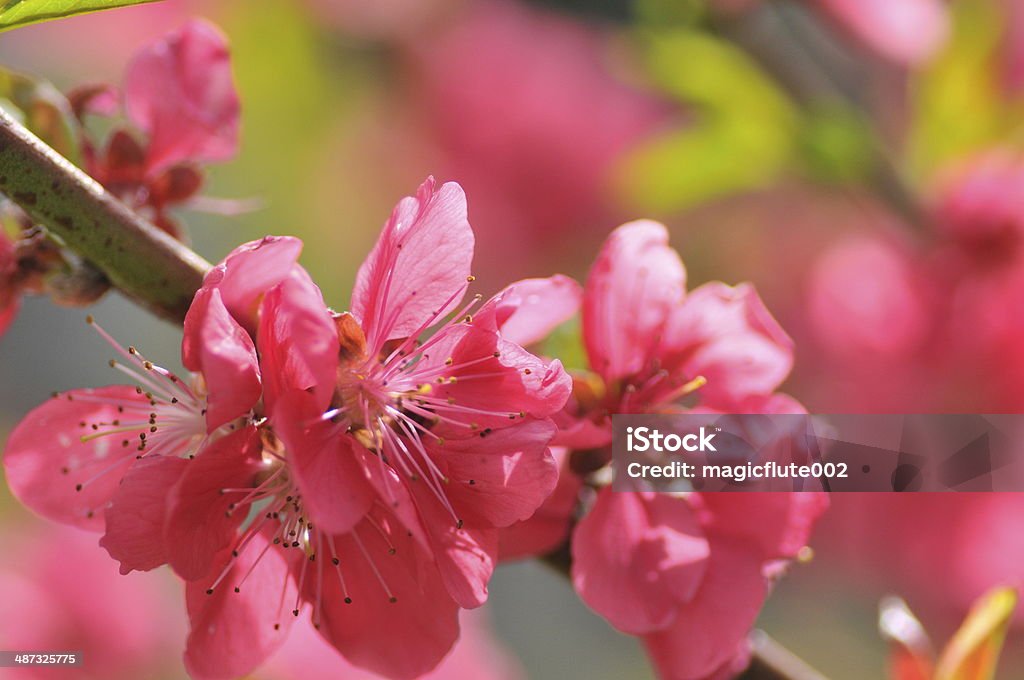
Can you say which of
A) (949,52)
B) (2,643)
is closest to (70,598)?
(2,643)

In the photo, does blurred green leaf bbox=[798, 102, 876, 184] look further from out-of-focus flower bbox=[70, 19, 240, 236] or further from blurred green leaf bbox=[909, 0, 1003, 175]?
out-of-focus flower bbox=[70, 19, 240, 236]

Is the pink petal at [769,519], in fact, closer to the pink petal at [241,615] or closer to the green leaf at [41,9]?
the pink petal at [241,615]

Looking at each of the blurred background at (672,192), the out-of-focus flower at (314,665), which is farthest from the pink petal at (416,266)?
the blurred background at (672,192)

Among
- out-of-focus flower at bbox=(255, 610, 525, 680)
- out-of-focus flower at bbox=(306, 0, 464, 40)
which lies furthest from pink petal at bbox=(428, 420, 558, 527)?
out-of-focus flower at bbox=(306, 0, 464, 40)

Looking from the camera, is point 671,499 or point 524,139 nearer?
point 671,499

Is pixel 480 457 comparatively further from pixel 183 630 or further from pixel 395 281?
pixel 183 630

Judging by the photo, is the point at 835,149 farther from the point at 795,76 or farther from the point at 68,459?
the point at 68,459

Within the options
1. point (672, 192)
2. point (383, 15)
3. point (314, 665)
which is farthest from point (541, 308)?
point (383, 15)
